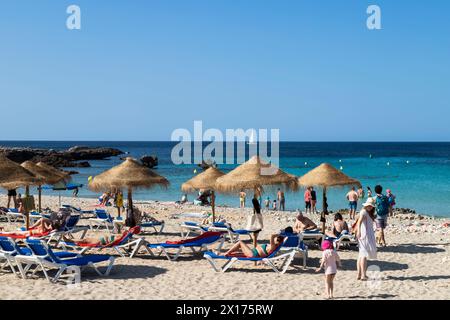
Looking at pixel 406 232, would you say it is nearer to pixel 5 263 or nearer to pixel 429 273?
pixel 429 273

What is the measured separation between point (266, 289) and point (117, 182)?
5434 millimetres

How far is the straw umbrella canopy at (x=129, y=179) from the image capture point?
→ 1189 centimetres

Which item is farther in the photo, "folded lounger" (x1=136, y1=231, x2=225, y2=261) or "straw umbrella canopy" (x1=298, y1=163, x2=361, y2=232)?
"straw umbrella canopy" (x1=298, y1=163, x2=361, y2=232)

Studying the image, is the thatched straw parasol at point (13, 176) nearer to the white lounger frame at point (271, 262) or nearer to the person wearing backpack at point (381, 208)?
the white lounger frame at point (271, 262)

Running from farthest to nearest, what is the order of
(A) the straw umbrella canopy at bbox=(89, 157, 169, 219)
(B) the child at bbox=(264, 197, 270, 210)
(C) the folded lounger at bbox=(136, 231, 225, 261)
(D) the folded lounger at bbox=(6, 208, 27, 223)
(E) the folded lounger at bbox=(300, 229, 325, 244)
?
(B) the child at bbox=(264, 197, 270, 210) < (D) the folded lounger at bbox=(6, 208, 27, 223) < (A) the straw umbrella canopy at bbox=(89, 157, 169, 219) < (E) the folded lounger at bbox=(300, 229, 325, 244) < (C) the folded lounger at bbox=(136, 231, 225, 261)

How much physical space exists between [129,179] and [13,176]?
8.27 ft

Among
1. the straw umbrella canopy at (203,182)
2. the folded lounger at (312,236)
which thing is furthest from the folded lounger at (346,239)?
the straw umbrella canopy at (203,182)

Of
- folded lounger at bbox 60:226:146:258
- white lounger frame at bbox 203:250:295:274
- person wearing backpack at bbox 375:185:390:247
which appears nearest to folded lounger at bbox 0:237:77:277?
folded lounger at bbox 60:226:146:258

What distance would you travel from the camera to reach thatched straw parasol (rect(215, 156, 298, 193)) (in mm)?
10367

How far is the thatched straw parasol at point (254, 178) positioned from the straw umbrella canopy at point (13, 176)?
4111 millimetres

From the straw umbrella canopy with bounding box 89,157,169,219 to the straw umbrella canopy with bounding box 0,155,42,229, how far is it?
1.47 meters

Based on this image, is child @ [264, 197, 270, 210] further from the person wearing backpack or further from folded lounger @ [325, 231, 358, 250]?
folded lounger @ [325, 231, 358, 250]
